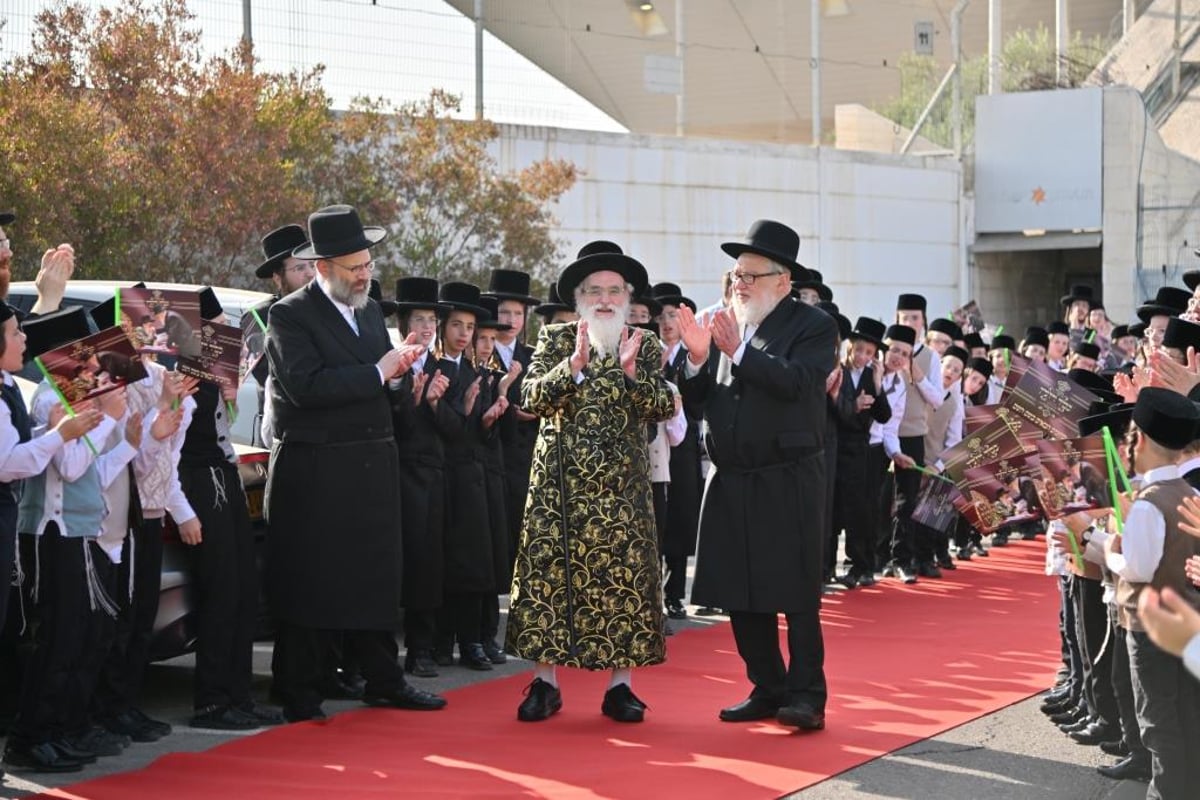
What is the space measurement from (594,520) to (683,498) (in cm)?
376

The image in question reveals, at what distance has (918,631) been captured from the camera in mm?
10422

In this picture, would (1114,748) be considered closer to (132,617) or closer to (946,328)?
(132,617)

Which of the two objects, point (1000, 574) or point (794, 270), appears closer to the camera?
point (794, 270)

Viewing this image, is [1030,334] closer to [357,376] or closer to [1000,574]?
[1000,574]

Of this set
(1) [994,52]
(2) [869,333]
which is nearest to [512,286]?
(2) [869,333]

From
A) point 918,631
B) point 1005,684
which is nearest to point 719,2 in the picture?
point 918,631

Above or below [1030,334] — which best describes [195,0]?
above

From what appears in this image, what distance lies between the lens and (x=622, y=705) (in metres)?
7.54

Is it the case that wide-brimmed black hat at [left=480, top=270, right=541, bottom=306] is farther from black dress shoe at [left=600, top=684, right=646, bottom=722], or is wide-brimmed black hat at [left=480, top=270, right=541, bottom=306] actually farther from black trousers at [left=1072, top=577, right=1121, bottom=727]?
black trousers at [left=1072, top=577, right=1121, bottom=727]

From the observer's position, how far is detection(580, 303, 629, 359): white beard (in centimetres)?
766

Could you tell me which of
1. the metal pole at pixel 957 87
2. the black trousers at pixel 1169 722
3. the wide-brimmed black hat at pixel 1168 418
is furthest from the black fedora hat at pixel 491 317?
the metal pole at pixel 957 87

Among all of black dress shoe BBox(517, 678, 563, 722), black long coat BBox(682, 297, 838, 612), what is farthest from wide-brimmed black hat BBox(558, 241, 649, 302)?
black dress shoe BBox(517, 678, 563, 722)

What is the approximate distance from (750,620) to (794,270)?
5.17ft

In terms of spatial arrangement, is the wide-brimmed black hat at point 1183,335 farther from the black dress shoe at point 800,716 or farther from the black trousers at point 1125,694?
the black dress shoe at point 800,716
